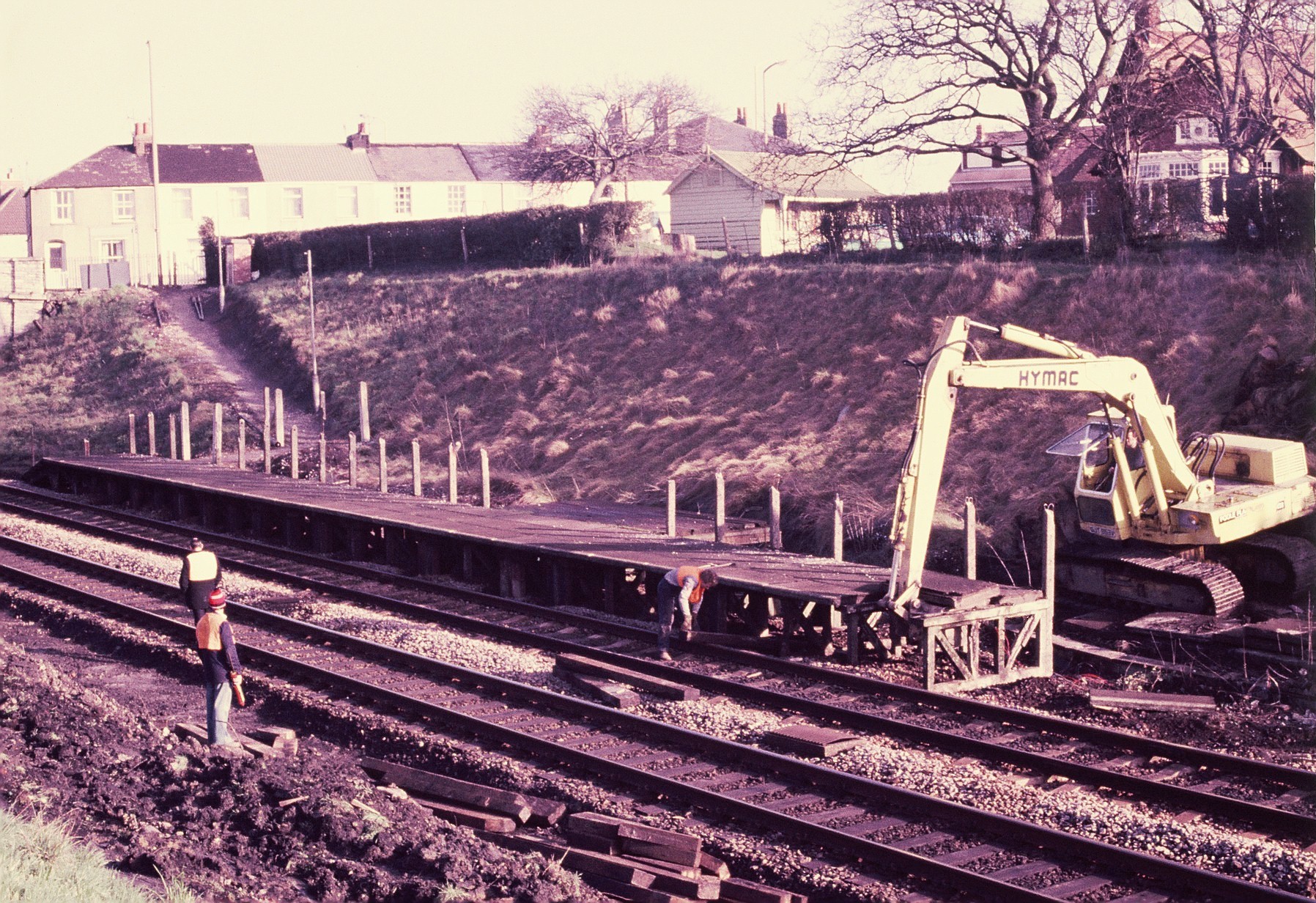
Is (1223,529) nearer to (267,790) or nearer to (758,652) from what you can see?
(758,652)

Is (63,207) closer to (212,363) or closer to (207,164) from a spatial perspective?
(207,164)

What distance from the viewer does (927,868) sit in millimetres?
9383

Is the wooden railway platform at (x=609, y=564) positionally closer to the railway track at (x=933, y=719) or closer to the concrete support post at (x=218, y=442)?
the railway track at (x=933, y=719)

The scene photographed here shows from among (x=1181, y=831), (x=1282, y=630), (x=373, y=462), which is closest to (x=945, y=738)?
(x=1181, y=831)

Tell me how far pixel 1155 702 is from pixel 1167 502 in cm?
417

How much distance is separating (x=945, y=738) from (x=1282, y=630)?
548 centimetres

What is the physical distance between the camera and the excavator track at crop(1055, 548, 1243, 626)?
16.7 metres

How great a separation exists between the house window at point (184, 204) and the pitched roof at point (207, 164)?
1.70ft

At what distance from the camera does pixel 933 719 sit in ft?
43.4

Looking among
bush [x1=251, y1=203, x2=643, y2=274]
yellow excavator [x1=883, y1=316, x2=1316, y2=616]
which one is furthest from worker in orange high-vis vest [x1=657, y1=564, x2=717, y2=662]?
bush [x1=251, y1=203, x2=643, y2=274]

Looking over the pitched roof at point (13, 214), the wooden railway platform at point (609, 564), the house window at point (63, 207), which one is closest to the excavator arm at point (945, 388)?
the wooden railway platform at point (609, 564)

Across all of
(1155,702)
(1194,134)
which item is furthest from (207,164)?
(1155,702)

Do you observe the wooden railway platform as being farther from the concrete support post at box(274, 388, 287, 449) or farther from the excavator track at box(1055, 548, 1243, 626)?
the concrete support post at box(274, 388, 287, 449)

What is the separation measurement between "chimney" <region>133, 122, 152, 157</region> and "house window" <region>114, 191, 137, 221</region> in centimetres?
354
